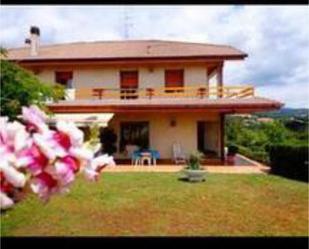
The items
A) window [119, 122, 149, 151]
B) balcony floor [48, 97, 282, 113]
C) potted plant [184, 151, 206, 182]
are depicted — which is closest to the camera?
potted plant [184, 151, 206, 182]

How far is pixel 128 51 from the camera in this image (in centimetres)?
3647

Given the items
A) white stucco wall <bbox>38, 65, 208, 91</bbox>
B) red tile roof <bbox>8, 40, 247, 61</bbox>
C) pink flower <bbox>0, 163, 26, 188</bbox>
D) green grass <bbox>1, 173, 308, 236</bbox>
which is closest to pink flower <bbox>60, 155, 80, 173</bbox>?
pink flower <bbox>0, 163, 26, 188</bbox>

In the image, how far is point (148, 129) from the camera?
3284 cm

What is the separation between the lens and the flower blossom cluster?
144 centimetres

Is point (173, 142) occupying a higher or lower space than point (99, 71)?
lower

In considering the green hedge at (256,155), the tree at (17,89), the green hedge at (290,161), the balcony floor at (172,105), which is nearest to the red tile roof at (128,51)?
the balcony floor at (172,105)

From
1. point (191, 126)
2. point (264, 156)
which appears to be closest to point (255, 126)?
point (264, 156)

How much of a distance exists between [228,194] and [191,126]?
45.7 ft

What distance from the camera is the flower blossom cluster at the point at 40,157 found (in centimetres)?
144

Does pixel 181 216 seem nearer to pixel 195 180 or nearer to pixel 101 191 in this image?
pixel 101 191

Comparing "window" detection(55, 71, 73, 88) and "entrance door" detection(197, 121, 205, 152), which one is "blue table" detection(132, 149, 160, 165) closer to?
"entrance door" detection(197, 121, 205, 152)

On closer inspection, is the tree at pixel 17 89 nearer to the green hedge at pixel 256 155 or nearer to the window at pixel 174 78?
the window at pixel 174 78

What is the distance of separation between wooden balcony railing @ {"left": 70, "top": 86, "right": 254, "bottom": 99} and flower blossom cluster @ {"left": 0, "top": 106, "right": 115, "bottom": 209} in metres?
30.9

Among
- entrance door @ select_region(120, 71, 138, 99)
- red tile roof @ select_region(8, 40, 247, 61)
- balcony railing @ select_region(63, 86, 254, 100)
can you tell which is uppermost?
red tile roof @ select_region(8, 40, 247, 61)
